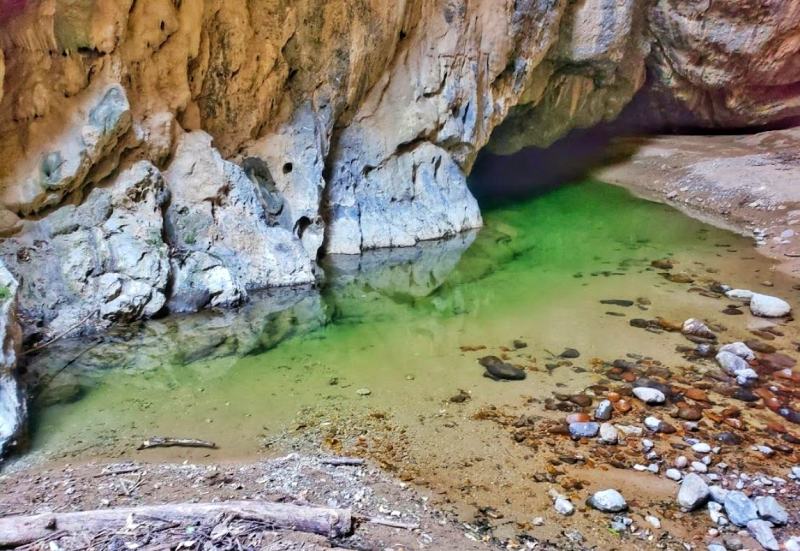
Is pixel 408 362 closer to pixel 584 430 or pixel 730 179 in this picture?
pixel 584 430

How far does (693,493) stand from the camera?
346 cm

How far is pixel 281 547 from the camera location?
2629 millimetres

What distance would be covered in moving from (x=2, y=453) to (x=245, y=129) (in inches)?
259

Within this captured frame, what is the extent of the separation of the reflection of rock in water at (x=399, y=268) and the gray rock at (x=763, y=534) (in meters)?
5.43

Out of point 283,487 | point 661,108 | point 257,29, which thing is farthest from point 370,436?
point 661,108

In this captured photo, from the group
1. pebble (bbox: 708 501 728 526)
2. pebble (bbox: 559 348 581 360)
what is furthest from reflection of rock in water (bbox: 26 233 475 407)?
pebble (bbox: 708 501 728 526)

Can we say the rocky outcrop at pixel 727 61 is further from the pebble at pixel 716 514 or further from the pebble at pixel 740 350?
the pebble at pixel 716 514

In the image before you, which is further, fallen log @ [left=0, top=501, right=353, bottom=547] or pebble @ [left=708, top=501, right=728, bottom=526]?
pebble @ [left=708, top=501, right=728, bottom=526]

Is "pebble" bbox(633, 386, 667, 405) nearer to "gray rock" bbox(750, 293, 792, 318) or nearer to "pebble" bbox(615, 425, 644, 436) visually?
"pebble" bbox(615, 425, 644, 436)

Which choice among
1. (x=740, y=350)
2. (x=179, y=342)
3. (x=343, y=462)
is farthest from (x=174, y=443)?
(x=740, y=350)

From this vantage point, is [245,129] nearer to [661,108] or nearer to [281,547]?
[281,547]

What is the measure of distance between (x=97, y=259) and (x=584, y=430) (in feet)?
20.0

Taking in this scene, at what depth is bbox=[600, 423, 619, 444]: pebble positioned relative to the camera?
165 inches

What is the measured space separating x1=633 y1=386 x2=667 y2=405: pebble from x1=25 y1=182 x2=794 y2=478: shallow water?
0.49 meters
